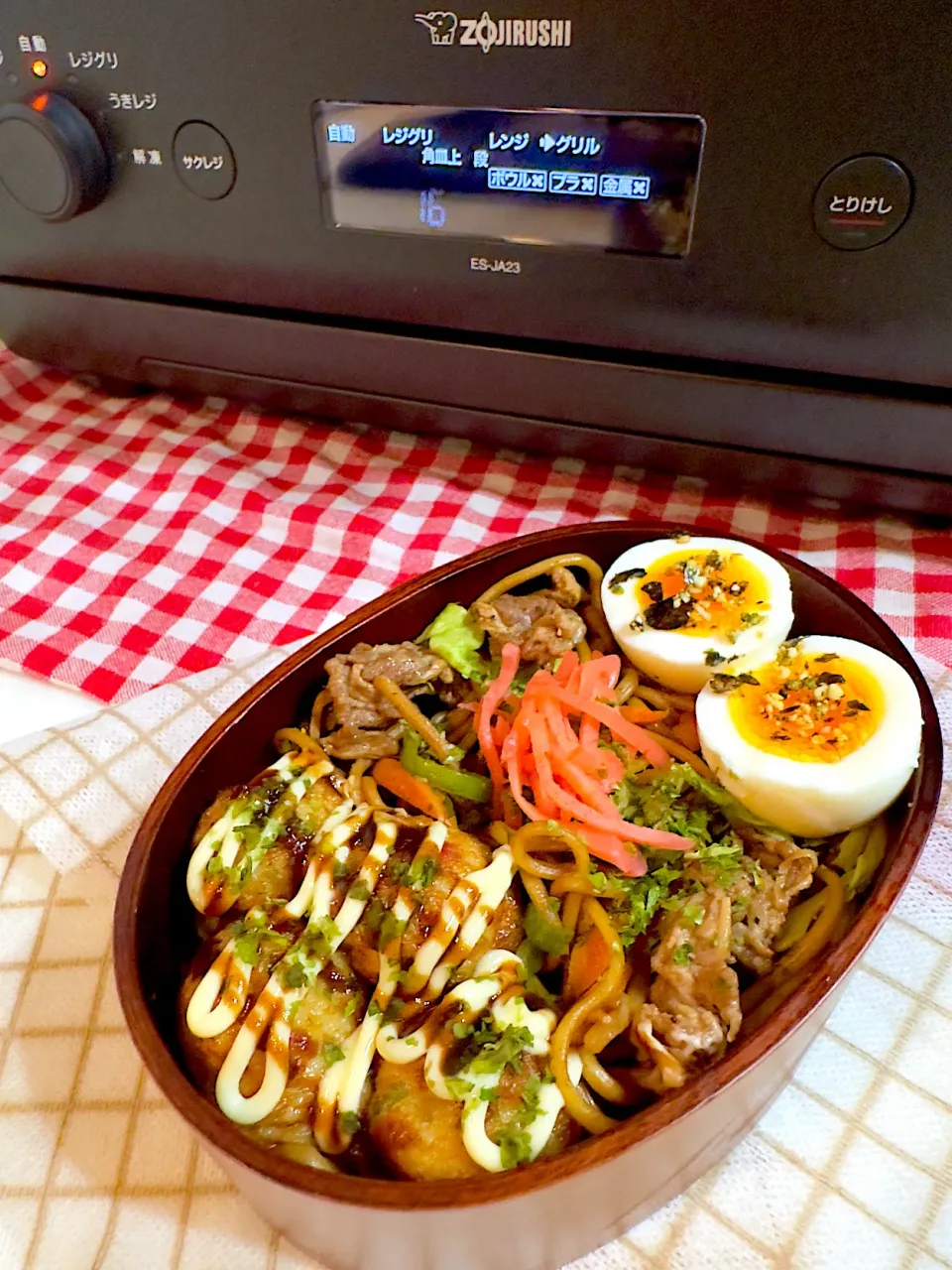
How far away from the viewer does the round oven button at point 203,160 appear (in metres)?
1.05

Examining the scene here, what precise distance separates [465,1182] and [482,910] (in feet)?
0.63

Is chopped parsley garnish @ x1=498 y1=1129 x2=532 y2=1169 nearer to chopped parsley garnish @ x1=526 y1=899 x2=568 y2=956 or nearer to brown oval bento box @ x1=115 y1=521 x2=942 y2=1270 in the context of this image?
brown oval bento box @ x1=115 y1=521 x2=942 y2=1270

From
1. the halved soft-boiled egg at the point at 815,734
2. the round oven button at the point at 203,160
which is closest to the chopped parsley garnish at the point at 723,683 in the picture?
the halved soft-boiled egg at the point at 815,734

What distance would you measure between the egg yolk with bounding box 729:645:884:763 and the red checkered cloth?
0.26 metres

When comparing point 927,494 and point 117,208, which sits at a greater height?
point 117,208

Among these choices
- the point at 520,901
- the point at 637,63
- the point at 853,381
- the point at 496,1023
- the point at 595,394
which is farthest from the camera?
the point at 595,394

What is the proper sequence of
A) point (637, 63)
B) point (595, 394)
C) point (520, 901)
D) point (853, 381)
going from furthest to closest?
point (595, 394)
point (853, 381)
point (637, 63)
point (520, 901)

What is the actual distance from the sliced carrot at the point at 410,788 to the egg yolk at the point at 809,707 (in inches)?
9.5

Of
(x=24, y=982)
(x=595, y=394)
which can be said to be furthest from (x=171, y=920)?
(x=595, y=394)

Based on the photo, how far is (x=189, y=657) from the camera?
1.04 metres

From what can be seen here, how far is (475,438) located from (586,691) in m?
0.51

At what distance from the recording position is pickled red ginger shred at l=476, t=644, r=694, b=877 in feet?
A: 2.41

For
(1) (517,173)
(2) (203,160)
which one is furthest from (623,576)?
(2) (203,160)

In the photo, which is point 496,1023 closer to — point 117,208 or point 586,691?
point 586,691
